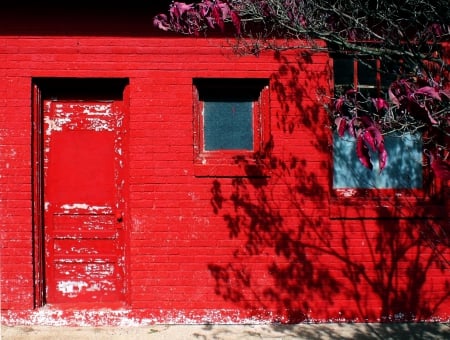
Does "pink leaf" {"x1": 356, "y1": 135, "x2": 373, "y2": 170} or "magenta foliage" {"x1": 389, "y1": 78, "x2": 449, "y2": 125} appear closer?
"pink leaf" {"x1": 356, "y1": 135, "x2": 373, "y2": 170}

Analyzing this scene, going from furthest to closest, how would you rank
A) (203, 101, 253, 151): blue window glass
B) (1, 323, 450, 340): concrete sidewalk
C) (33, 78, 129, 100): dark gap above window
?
(203, 101, 253, 151): blue window glass → (33, 78, 129, 100): dark gap above window → (1, 323, 450, 340): concrete sidewalk

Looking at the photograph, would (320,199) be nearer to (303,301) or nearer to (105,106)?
(303,301)

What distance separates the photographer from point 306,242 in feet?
19.8

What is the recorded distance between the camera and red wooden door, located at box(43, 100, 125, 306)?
6.12 m

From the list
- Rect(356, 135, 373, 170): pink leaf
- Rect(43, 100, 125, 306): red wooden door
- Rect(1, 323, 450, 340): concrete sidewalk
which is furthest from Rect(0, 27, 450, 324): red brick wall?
Rect(356, 135, 373, 170): pink leaf

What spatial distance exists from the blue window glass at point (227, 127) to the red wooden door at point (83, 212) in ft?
3.29

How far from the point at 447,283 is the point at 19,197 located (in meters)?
4.81

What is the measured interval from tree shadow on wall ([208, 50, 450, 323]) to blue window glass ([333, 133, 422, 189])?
22cm

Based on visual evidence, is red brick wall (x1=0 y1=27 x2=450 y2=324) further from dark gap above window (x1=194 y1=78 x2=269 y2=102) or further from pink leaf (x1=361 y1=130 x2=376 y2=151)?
pink leaf (x1=361 y1=130 x2=376 y2=151)


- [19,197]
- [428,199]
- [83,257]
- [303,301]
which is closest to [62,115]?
[19,197]

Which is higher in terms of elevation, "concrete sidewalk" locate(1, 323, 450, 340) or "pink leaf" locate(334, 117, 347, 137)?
"pink leaf" locate(334, 117, 347, 137)

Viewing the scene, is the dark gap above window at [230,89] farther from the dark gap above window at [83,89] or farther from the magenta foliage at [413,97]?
the magenta foliage at [413,97]

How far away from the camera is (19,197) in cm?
593

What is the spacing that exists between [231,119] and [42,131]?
6.96 feet
